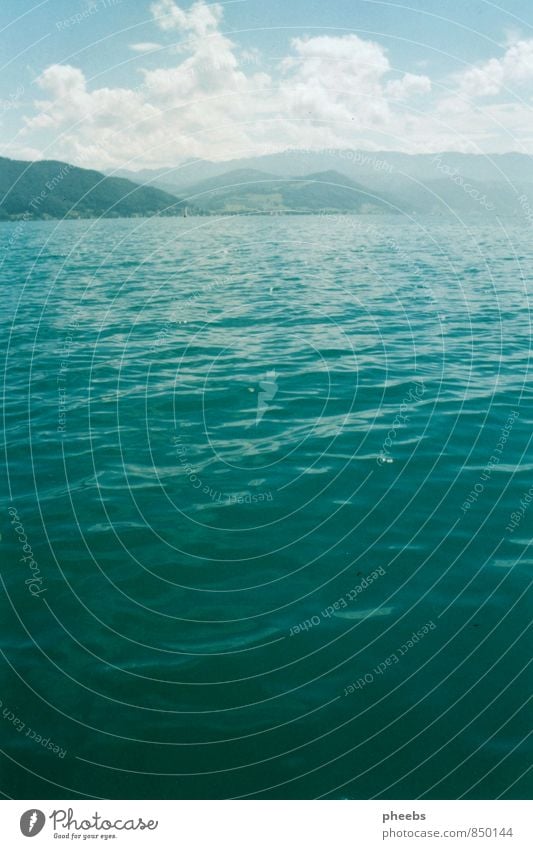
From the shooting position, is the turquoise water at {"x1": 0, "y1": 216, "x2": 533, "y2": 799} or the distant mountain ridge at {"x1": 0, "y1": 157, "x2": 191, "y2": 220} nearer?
the turquoise water at {"x1": 0, "y1": 216, "x2": 533, "y2": 799}

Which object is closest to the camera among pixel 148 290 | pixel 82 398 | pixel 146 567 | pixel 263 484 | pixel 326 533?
pixel 146 567

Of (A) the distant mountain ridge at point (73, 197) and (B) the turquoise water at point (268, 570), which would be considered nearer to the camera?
(B) the turquoise water at point (268, 570)

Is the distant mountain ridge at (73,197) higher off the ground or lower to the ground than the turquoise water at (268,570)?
higher

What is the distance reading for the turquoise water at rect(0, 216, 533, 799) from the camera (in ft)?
20.8

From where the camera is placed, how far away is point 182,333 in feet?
70.1

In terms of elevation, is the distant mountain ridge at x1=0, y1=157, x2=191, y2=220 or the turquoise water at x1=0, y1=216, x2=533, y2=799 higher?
the distant mountain ridge at x1=0, y1=157, x2=191, y2=220

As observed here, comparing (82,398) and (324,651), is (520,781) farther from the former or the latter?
(82,398)

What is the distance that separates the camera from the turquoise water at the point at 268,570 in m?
6.33

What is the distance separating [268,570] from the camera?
8.94 meters

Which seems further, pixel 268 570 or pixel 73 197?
pixel 73 197

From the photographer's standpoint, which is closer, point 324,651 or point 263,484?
point 324,651

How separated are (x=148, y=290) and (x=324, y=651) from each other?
25527mm

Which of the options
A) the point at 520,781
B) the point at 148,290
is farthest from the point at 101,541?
the point at 148,290

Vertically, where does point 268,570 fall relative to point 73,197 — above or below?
below
